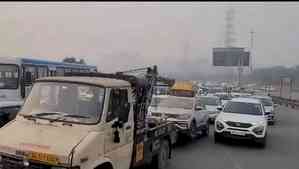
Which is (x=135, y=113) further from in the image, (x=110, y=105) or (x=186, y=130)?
(x=186, y=130)

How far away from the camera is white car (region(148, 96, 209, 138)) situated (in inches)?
608

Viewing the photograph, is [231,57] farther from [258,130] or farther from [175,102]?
[258,130]

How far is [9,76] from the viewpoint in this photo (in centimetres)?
1498

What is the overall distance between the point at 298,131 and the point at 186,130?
9.99m

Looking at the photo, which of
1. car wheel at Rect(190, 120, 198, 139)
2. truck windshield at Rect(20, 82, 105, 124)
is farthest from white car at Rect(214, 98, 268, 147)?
truck windshield at Rect(20, 82, 105, 124)

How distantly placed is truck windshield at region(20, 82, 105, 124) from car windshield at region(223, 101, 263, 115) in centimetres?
1103

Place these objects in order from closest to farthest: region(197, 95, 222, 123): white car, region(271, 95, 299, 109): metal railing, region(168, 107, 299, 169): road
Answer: region(168, 107, 299, 169): road < region(197, 95, 222, 123): white car < region(271, 95, 299, 109): metal railing

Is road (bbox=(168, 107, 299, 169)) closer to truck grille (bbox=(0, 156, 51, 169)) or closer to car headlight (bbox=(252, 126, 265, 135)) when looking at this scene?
car headlight (bbox=(252, 126, 265, 135))

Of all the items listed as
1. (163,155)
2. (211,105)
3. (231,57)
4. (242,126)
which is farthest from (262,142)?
(231,57)

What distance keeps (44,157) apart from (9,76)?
9489 millimetres

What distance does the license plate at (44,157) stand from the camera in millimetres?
6102

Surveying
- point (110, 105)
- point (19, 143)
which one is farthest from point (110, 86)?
point (19, 143)

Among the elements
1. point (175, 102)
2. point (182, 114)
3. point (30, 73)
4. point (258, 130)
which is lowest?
point (258, 130)

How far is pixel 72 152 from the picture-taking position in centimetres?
616
